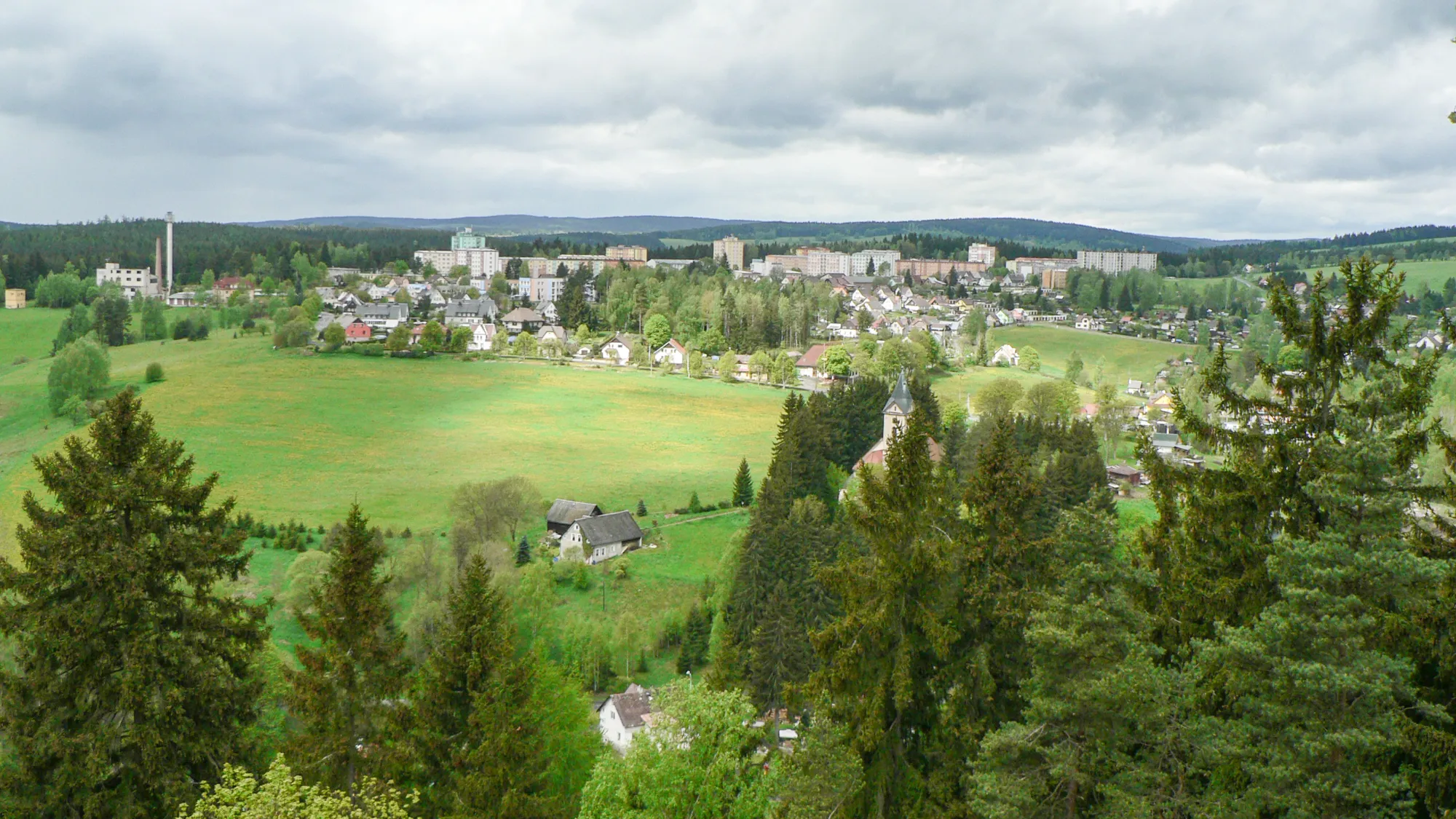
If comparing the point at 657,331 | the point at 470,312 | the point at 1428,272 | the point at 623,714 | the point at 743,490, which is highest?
the point at 1428,272

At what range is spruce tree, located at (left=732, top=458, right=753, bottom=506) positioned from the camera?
49.2 m

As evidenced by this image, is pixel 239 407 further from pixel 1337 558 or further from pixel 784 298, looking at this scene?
pixel 1337 558

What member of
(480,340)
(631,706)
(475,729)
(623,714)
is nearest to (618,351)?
(480,340)

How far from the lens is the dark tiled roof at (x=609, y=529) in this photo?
139 ft

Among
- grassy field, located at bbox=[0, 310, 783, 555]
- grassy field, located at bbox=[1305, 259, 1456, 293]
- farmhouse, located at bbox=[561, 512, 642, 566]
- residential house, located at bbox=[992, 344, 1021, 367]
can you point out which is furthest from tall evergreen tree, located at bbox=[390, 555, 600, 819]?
grassy field, located at bbox=[1305, 259, 1456, 293]

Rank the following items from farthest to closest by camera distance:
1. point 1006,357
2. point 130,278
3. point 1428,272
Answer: point 1428,272 → point 130,278 → point 1006,357

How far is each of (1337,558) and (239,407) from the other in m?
67.6

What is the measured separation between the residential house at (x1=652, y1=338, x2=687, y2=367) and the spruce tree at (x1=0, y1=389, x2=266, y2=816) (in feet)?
264

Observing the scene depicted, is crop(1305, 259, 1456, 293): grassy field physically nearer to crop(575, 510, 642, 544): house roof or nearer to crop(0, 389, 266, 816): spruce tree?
crop(575, 510, 642, 544): house roof

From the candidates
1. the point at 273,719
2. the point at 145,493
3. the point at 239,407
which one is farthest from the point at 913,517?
the point at 239,407

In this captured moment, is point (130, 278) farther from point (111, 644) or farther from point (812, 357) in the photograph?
point (111, 644)

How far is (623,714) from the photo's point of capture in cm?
2997

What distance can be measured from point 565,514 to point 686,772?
1333 inches

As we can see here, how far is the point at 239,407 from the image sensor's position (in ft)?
215
